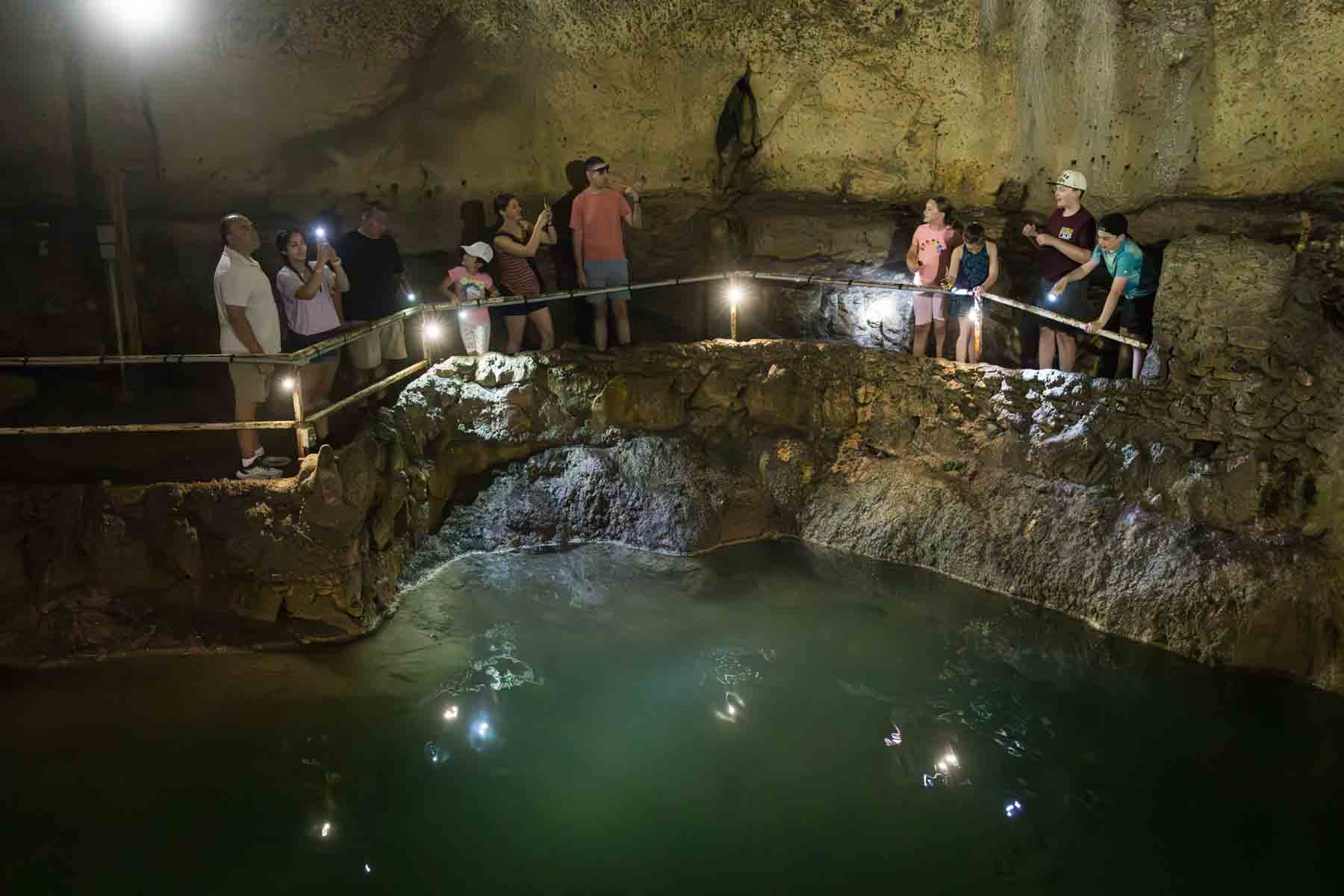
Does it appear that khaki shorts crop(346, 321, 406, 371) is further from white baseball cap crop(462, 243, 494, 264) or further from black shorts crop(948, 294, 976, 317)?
black shorts crop(948, 294, 976, 317)

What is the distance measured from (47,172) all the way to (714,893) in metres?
7.63

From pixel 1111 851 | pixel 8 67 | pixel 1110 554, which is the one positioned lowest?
pixel 1111 851

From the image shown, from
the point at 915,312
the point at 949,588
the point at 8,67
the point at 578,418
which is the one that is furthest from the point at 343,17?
the point at 949,588

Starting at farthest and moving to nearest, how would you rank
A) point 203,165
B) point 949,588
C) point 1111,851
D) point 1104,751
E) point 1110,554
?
1. point 203,165
2. point 949,588
3. point 1110,554
4. point 1104,751
5. point 1111,851

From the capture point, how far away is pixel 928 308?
7391mm

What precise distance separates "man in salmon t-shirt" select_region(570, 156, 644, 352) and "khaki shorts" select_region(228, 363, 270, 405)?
272cm

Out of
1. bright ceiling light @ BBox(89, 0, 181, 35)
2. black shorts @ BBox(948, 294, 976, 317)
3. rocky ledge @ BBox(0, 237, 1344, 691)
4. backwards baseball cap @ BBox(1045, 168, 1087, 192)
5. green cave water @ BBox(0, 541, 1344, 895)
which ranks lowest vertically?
green cave water @ BBox(0, 541, 1344, 895)

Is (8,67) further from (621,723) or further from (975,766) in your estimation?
(975,766)

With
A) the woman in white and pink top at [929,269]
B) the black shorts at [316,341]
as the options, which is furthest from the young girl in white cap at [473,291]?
the woman in white and pink top at [929,269]

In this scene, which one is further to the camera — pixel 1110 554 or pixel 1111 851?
pixel 1110 554

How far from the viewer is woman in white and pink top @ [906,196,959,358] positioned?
7336mm

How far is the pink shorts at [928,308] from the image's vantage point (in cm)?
735

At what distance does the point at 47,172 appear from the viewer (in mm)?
7598

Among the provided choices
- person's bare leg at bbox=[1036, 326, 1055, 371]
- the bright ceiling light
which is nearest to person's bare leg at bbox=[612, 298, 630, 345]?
person's bare leg at bbox=[1036, 326, 1055, 371]
